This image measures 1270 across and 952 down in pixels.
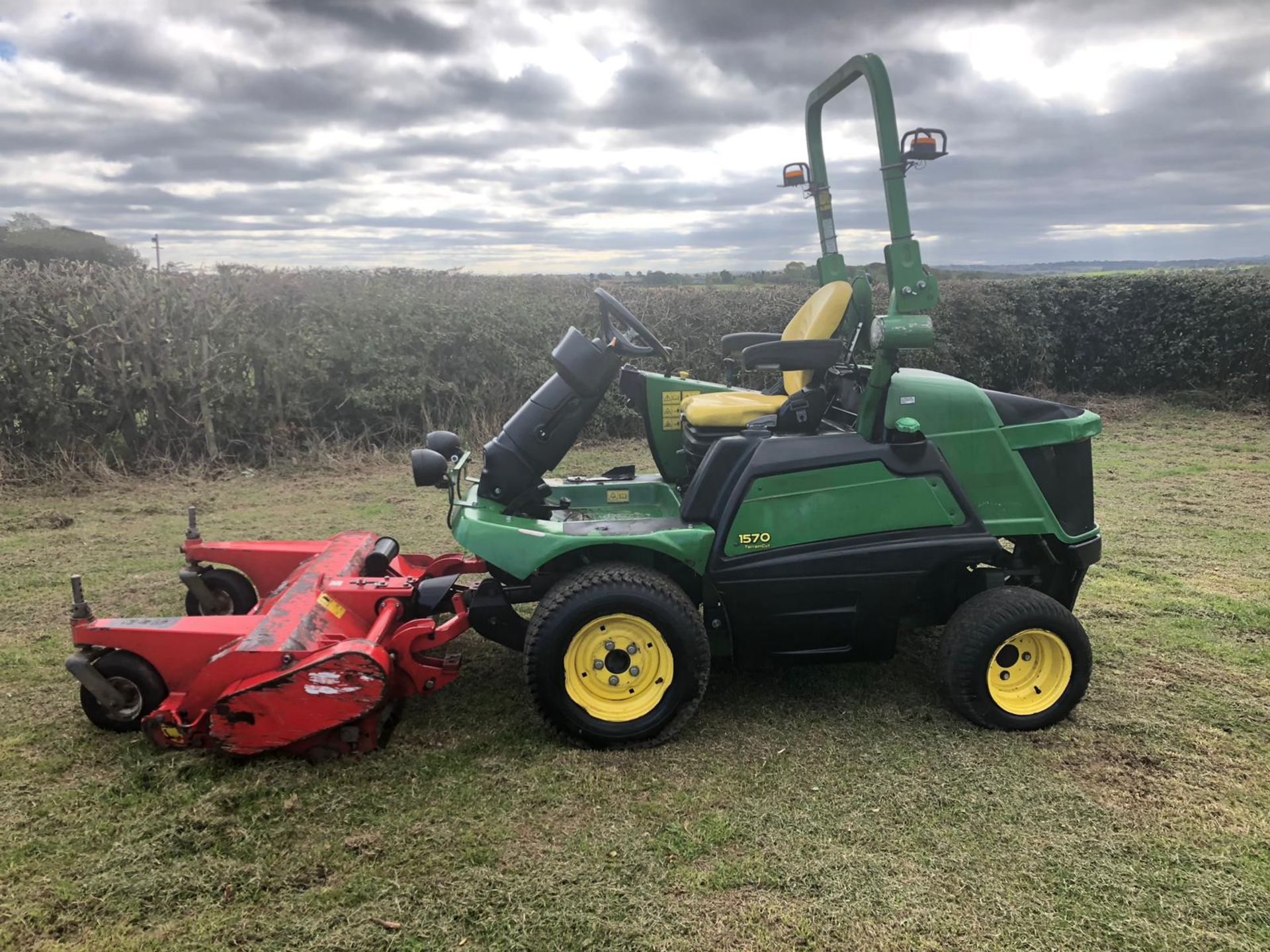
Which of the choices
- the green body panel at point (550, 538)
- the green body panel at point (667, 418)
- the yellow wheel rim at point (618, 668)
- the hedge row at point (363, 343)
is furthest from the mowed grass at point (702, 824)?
the hedge row at point (363, 343)

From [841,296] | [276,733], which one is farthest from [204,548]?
[841,296]

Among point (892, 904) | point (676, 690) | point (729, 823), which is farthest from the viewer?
point (676, 690)

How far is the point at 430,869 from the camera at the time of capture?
8.63 ft

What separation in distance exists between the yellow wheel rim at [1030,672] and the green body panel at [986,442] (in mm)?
465

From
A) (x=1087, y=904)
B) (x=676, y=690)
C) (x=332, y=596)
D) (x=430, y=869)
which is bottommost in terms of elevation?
(x=1087, y=904)

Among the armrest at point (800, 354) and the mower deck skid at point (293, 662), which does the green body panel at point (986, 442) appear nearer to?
the armrest at point (800, 354)

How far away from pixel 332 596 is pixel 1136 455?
8.77 m

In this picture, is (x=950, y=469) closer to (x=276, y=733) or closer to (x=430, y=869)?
(x=430, y=869)

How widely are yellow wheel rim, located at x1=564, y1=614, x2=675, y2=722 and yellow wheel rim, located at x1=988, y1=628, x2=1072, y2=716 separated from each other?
4.47ft

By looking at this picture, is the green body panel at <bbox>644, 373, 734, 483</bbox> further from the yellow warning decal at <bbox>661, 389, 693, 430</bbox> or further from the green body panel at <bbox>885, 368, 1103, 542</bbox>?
the green body panel at <bbox>885, 368, 1103, 542</bbox>

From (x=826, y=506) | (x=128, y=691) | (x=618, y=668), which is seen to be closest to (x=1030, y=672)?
(x=826, y=506)

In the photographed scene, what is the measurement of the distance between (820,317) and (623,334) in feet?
3.40

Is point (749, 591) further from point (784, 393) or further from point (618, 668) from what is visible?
point (784, 393)

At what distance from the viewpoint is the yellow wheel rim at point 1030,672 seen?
349cm
